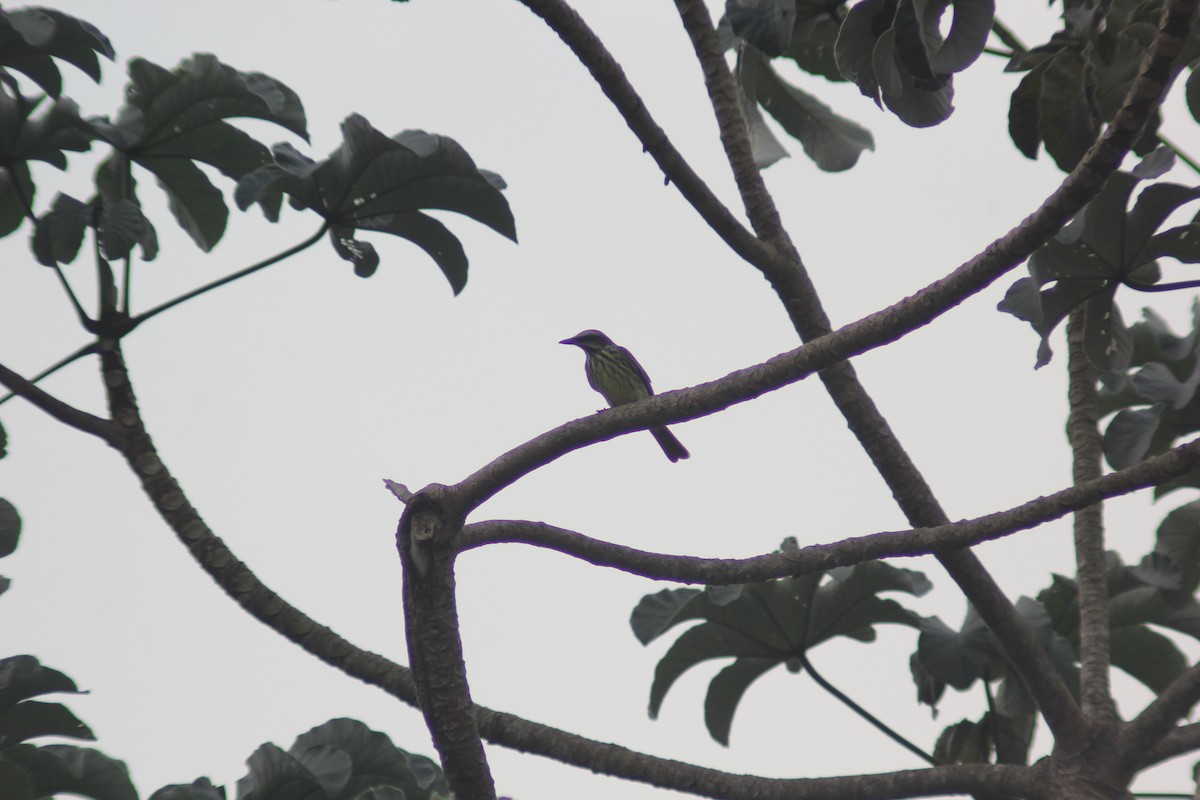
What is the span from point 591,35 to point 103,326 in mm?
1917

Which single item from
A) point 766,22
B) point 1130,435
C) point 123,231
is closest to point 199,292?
point 123,231

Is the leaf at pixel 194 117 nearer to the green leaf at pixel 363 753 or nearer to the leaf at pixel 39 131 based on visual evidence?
the leaf at pixel 39 131

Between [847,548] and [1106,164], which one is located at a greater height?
[1106,164]

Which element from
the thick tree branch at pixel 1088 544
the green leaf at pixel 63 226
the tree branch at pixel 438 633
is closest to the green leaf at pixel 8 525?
the green leaf at pixel 63 226

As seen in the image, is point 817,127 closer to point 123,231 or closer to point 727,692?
point 727,692

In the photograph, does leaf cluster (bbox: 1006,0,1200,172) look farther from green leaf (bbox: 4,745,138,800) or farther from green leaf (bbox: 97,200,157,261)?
green leaf (bbox: 4,745,138,800)

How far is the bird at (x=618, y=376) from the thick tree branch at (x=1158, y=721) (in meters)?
4.07

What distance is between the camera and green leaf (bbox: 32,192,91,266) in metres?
3.87

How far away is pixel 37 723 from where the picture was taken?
3926 mm

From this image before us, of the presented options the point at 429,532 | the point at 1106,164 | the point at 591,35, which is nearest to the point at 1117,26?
the point at 1106,164

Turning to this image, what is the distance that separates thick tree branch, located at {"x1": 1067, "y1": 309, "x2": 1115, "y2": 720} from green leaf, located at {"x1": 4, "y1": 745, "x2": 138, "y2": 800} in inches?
134

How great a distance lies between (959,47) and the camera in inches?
138

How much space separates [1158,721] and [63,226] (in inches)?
155

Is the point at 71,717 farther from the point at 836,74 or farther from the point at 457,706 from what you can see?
the point at 836,74
